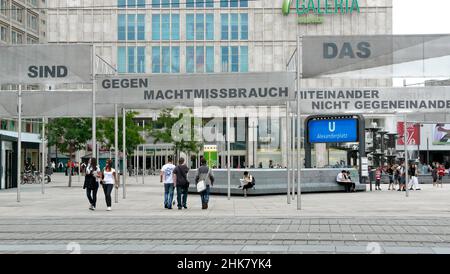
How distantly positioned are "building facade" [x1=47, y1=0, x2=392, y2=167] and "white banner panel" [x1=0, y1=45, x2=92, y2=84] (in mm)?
59172

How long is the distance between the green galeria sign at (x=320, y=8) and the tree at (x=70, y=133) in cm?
4414

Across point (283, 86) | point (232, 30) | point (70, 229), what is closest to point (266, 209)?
point (283, 86)

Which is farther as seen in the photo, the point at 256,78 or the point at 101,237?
the point at 256,78

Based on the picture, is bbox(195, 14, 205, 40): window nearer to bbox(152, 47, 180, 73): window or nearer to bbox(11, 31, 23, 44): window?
bbox(152, 47, 180, 73): window

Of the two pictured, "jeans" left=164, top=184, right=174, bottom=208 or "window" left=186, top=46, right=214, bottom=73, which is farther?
"window" left=186, top=46, right=214, bottom=73

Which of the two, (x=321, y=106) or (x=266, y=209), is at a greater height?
(x=321, y=106)

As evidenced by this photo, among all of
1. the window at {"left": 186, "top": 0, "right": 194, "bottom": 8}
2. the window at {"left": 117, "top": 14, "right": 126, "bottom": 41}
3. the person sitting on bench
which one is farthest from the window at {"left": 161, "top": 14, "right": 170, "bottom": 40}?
the person sitting on bench

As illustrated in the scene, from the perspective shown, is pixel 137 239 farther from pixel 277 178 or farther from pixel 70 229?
pixel 277 178

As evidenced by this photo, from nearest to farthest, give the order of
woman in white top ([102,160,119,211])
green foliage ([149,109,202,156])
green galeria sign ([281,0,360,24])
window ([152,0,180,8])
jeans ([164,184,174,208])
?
woman in white top ([102,160,119,211]) < jeans ([164,184,174,208]) < green foliage ([149,109,202,156]) < window ([152,0,180,8]) < green galeria sign ([281,0,360,24])

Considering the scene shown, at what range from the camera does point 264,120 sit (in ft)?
267

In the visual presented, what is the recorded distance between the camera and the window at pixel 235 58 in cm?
8519

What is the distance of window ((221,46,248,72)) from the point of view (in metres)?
85.2

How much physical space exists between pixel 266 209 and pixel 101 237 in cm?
983

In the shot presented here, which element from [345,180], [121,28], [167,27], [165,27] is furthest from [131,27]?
[345,180]
